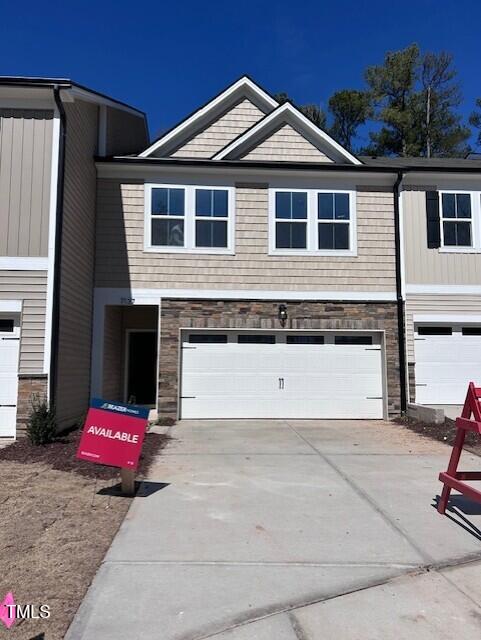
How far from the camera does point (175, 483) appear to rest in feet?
22.1

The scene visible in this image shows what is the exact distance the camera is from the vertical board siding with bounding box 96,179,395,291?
12.7 m

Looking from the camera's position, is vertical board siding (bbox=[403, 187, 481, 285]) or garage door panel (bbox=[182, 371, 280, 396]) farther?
vertical board siding (bbox=[403, 187, 481, 285])

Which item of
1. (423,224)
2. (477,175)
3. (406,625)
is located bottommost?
(406,625)

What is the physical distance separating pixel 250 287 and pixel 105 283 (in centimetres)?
333

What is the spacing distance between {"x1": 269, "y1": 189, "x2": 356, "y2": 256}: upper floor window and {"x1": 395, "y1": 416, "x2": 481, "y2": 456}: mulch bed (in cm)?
417

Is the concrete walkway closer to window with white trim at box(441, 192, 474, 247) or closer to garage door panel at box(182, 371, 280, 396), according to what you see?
garage door panel at box(182, 371, 280, 396)

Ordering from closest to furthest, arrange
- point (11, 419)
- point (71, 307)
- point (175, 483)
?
point (175, 483), point (11, 419), point (71, 307)

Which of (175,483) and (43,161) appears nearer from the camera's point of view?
(175,483)

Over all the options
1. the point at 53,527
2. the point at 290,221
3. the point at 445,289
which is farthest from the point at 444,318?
the point at 53,527

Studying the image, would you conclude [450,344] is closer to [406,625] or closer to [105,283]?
[105,283]

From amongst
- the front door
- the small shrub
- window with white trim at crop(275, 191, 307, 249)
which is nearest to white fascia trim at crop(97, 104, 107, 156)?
window with white trim at crop(275, 191, 307, 249)

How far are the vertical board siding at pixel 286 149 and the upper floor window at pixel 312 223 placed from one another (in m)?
0.99

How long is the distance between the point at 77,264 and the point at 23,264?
1.60 metres

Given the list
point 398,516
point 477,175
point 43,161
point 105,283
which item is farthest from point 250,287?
point 398,516
